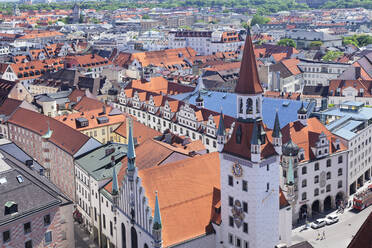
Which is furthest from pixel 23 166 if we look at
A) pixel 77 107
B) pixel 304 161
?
pixel 77 107

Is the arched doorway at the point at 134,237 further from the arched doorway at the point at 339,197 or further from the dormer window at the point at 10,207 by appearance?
the arched doorway at the point at 339,197

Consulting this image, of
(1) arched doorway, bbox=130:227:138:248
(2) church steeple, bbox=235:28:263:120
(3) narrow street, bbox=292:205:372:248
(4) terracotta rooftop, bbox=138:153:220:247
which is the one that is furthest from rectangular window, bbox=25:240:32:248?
(3) narrow street, bbox=292:205:372:248

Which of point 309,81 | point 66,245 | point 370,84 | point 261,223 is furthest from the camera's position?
point 309,81

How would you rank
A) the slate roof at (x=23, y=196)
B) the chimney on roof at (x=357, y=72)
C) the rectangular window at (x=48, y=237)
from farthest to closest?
the chimney on roof at (x=357, y=72)
the rectangular window at (x=48, y=237)
the slate roof at (x=23, y=196)

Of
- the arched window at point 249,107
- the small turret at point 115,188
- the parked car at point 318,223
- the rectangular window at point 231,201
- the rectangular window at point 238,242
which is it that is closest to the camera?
the arched window at point 249,107

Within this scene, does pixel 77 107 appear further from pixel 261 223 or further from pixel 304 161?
pixel 261 223

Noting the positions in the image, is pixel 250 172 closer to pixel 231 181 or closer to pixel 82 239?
pixel 231 181

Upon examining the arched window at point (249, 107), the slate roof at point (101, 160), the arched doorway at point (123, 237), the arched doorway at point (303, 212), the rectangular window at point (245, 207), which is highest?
the arched window at point (249, 107)

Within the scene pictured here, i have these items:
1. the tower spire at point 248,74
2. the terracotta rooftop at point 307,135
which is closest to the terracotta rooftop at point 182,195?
the tower spire at point 248,74

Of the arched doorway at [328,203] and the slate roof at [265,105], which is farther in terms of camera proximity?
the slate roof at [265,105]
